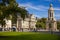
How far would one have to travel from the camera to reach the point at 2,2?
17406mm

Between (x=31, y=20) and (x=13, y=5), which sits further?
(x=31, y=20)

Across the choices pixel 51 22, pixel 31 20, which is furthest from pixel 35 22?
pixel 51 22

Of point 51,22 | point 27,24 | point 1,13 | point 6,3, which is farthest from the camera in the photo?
point 27,24

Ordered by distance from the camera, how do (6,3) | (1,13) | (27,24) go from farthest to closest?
(27,24) → (6,3) → (1,13)

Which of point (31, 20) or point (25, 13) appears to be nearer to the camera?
point (25, 13)

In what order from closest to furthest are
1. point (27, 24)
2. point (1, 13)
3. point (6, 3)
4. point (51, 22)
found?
point (1, 13), point (6, 3), point (51, 22), point (27, 24)

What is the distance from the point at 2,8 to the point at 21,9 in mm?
1736

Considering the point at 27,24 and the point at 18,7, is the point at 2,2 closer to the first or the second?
the point at 18,7

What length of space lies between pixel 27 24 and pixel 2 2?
148ft

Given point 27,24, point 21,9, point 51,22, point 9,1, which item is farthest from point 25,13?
point 27,24

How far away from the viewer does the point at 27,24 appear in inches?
2463

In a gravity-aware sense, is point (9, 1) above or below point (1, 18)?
above

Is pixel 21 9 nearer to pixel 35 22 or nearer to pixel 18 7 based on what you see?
pixel 18 7

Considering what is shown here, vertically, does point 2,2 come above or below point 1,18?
above
